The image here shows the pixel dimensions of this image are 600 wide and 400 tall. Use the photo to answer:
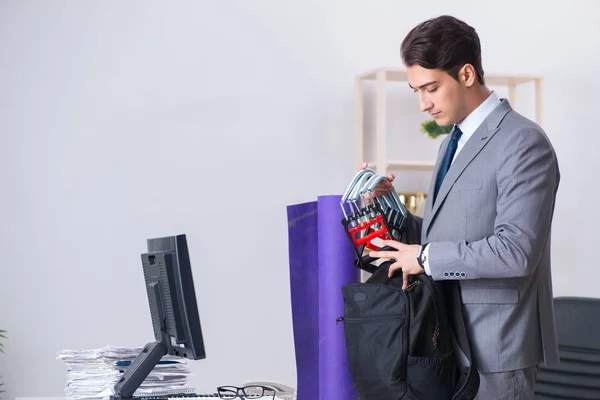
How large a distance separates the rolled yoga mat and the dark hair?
42 centimetres

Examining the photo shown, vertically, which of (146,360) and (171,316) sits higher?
(171,316)

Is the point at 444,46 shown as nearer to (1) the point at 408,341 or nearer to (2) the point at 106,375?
(1) the point at 408,341

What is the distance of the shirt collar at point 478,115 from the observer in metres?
1.93

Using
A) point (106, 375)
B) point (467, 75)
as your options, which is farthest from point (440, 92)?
point (106, 375)

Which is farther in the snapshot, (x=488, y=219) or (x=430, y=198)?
(x=430, y=198)

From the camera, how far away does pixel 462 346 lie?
5.97 ft

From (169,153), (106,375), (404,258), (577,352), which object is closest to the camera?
(404,258)

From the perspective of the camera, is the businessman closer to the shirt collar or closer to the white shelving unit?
the shirt collar

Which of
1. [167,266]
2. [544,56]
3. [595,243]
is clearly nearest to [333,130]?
[544,56]

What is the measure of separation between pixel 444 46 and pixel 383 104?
6.48ft

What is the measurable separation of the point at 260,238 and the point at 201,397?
186 cm

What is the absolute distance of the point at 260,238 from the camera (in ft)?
12.9

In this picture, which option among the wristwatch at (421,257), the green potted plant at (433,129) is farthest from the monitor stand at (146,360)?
the green potted plant at (433,129)

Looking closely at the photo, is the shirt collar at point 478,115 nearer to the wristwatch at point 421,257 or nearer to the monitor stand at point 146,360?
the wristwatch at point 421,257
